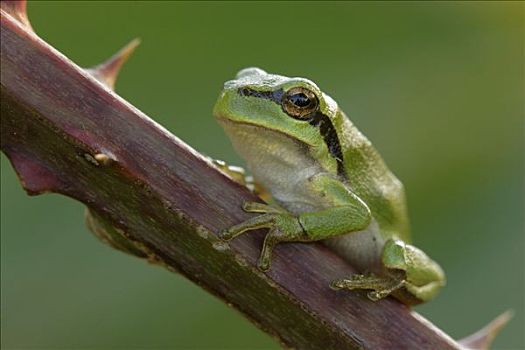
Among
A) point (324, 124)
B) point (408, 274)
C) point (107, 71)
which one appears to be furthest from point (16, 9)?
point (408, 274)

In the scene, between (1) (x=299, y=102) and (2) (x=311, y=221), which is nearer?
(2) (x=311, y=221)

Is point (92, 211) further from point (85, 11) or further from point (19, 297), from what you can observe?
point (85, 11)

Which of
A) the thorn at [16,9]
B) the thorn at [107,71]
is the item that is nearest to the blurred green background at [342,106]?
the thorn at [107,71]

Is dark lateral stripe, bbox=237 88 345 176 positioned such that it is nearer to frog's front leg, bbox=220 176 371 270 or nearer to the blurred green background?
frog's front leg, bbox=220 176 371 270

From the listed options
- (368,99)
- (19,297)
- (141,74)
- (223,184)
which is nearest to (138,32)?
(141,74)

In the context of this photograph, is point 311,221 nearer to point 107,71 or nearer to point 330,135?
point 330,135

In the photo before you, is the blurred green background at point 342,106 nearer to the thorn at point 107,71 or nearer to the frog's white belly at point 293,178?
the frog's white belly at point 293,178
